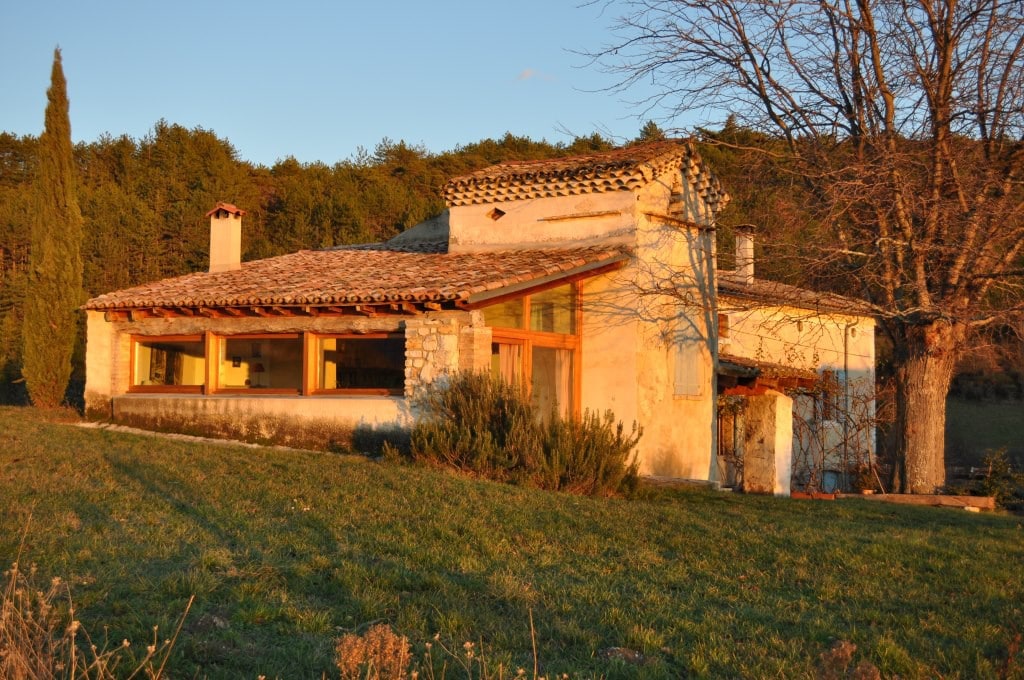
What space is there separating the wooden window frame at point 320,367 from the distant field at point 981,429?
18966mm

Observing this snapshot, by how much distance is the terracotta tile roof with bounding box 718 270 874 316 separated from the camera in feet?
50.0

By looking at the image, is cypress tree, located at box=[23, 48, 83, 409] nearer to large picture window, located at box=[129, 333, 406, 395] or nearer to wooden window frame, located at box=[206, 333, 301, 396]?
large picture window, located at box=[129, 333, 406, 395]

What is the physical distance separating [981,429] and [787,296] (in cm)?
1905

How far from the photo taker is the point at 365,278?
15.9 metres

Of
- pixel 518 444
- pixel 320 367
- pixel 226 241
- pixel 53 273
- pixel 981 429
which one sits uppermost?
pixel 226 241

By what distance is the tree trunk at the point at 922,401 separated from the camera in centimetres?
1547

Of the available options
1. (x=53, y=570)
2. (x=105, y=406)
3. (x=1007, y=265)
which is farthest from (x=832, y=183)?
(x=105, y=406)

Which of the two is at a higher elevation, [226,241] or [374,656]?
[226,241]

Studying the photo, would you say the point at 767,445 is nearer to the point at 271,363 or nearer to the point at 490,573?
the point at 271,363

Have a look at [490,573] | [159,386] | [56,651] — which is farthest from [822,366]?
[56,651]

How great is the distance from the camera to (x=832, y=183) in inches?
570

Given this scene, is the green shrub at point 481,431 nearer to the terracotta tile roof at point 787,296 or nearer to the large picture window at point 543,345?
the large picture window at point 543,345

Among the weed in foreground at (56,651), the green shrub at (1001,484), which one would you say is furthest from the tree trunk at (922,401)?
the weed in foreground at (56,651)

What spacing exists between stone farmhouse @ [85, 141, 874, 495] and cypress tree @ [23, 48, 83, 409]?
4239 millimetres
